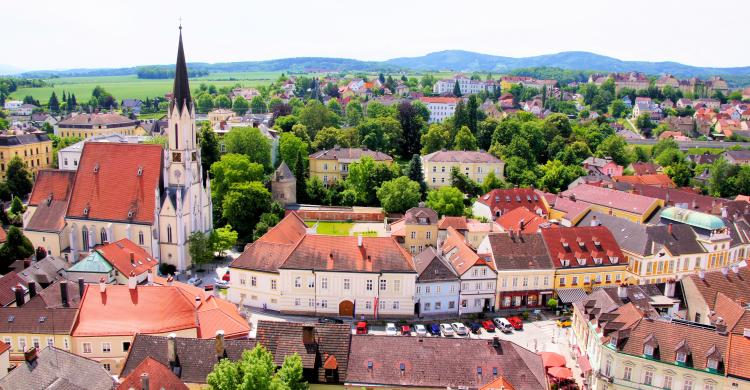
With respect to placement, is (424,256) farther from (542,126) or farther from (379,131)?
(542,126)

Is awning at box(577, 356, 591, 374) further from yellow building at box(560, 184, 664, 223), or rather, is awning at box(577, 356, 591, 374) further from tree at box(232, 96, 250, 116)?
tree at box(232, 96, 250, 116)

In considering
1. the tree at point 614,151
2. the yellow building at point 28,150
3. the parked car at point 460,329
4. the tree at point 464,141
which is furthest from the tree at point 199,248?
the tree at point 614,151

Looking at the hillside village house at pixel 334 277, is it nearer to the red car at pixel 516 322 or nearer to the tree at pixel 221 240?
the red car at pixel 516 322

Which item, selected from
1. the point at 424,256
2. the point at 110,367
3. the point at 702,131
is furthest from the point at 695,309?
the point at 702,131

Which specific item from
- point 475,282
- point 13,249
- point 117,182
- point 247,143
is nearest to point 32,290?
point 13,249

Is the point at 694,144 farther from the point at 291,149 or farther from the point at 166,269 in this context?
the point at 166,269

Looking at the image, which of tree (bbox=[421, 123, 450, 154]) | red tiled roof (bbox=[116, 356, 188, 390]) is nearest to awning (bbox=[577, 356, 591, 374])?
red tiled roof (bbox=[116, 356, 188, 390])
